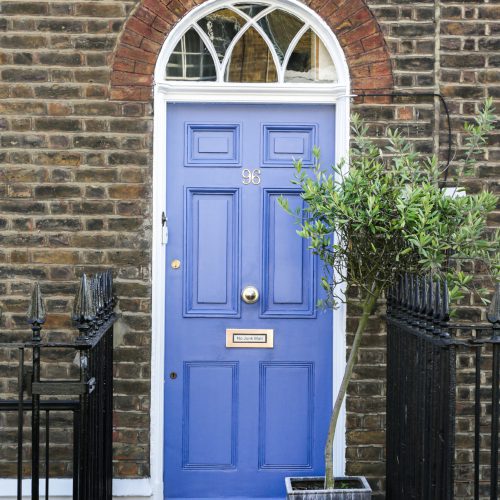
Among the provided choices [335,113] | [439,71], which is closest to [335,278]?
[335,113]

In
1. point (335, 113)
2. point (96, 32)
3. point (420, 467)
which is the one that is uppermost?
point (96, 32)

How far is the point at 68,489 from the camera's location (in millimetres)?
4988

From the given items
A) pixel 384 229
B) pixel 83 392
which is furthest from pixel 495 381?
pixel 83 392

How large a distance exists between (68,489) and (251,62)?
9.67 ft

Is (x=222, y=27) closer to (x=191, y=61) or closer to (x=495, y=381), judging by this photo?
(x=191, y=61)

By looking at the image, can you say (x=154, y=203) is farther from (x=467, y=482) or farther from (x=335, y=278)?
(x=467, y=482)

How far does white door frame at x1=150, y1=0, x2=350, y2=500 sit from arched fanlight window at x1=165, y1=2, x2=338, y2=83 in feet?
0.24

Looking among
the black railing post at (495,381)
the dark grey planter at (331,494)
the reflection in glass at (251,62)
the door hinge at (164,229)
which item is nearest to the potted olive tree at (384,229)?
the dark grey planter at (331,494)

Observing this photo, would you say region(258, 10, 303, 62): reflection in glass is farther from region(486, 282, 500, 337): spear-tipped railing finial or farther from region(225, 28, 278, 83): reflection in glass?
region(486, 282, 500, 337): spear-tipped railing finial

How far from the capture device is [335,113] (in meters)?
5.21

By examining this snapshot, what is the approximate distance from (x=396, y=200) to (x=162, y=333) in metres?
1.78

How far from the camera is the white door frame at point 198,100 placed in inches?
199

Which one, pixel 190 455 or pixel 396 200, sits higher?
pixel 396 200

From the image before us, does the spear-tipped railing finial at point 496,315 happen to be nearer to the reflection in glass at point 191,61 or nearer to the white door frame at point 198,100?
the white door frame at point 198,100
